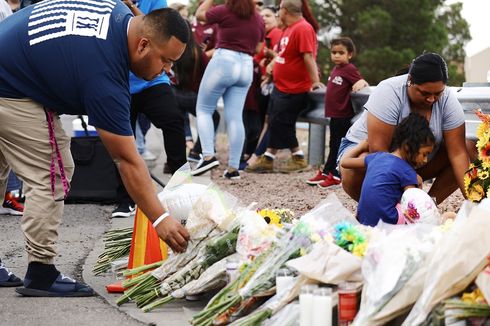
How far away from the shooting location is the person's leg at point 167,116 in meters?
8.33

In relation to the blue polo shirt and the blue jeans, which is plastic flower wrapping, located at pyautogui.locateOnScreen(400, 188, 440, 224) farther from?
the blue jeans

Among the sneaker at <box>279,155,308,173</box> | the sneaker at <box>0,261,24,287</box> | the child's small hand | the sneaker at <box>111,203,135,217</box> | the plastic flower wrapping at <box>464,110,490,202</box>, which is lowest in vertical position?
the sneaker at <box>279,155,308,173</box>

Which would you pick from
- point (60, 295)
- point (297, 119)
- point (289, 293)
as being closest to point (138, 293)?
point (60, 295)

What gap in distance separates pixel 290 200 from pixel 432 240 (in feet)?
14.5

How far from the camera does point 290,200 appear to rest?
8891mm

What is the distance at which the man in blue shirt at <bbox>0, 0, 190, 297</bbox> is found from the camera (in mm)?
5246

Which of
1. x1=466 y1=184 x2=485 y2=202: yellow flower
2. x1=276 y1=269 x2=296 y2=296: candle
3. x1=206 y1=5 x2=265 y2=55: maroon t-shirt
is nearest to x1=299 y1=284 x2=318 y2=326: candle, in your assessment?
x1=276 y1=269 x2=296 y2=296: candle

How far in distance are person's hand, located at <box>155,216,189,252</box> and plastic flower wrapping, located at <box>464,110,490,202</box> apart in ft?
5.50

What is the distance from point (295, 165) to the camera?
11539 mm

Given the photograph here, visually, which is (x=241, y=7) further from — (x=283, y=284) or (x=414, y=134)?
(x=283, y=284)

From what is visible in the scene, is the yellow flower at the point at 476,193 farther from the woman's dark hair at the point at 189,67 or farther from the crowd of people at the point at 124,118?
the woman's dark hair at the point at 189,67

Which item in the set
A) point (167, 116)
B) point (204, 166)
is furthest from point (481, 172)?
point (204, 166)

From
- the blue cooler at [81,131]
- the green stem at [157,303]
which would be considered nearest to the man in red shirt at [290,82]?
the blue cooler at [81,131]

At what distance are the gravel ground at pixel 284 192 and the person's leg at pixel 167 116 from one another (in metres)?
0.78
